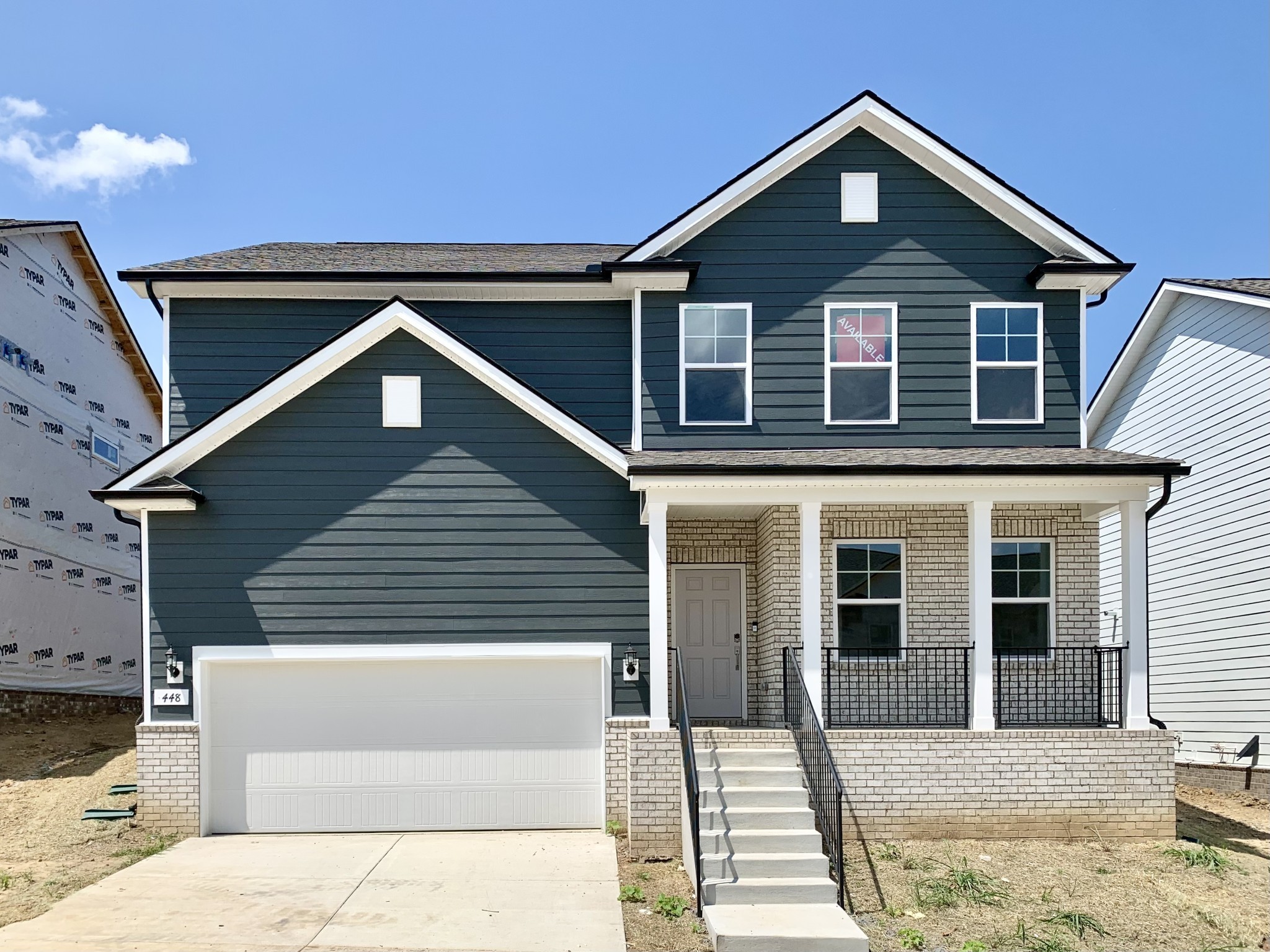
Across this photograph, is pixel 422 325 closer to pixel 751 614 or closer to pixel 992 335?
pixel 751 614

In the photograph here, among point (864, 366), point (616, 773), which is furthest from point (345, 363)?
point (864, 366)

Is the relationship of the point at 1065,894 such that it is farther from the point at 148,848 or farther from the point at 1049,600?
the point at 148,848

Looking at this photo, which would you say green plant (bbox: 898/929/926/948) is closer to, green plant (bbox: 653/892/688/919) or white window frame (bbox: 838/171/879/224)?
green plant (bbox: 653/892/688/919)

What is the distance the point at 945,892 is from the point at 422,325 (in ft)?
25.4

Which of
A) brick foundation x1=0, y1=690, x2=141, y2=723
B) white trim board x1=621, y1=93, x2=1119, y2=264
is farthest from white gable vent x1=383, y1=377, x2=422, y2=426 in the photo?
brick foundation x1=0, y1=690, x2=141, y2=723

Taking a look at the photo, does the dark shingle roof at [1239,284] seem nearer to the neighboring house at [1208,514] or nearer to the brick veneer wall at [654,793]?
the neighboring house at [1208,514]

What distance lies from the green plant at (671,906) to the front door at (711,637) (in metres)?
4.76

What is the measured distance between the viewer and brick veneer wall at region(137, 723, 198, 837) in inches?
480

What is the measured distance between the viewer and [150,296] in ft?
46.4

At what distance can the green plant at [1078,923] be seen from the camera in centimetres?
916

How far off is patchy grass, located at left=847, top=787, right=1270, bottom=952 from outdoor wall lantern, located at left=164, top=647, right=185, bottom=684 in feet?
23.8

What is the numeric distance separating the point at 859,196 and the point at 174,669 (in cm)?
959

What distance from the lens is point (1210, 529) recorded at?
16.9 m

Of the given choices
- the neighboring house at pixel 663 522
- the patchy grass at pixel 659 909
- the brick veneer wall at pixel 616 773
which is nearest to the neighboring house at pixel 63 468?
the neighboring house at pixel 663 522
